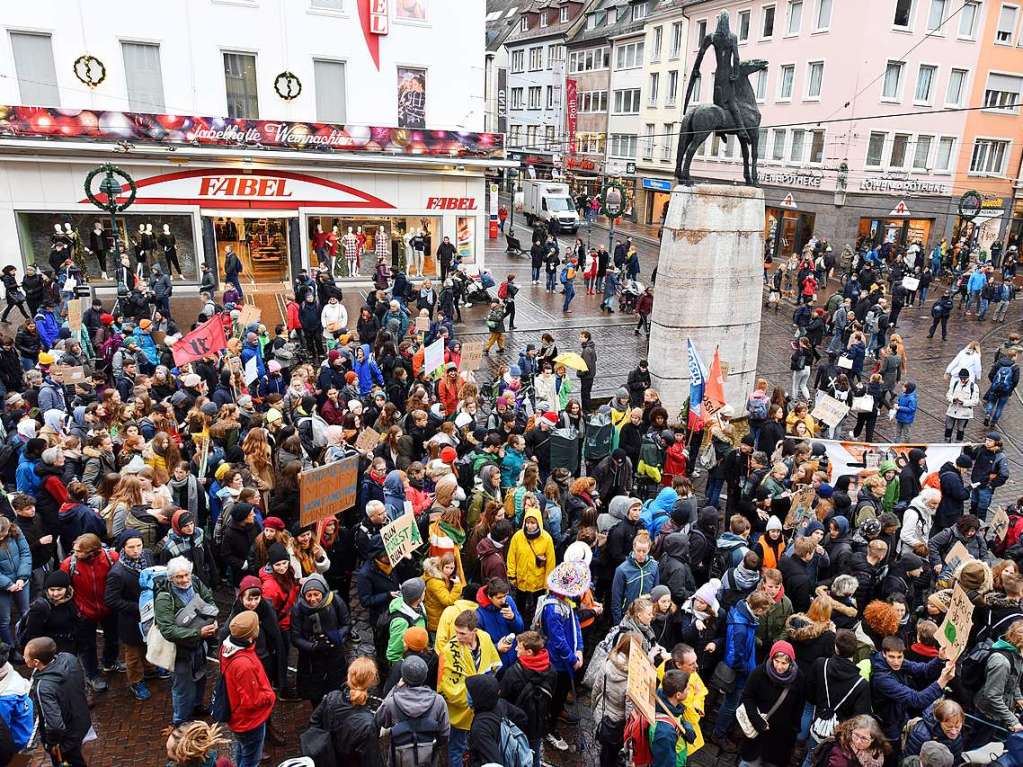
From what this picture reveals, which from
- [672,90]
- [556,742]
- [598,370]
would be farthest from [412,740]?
[672,90]

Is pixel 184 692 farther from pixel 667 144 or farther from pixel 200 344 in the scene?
pixel 667 144

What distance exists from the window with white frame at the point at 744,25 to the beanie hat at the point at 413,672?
42278mm

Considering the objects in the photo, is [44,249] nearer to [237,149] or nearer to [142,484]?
[237,149]

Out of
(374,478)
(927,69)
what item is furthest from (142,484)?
(927,69)

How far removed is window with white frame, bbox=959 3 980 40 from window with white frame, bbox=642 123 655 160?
18.0 meters

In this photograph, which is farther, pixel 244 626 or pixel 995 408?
pixel 995 408

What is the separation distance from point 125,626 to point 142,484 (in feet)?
4.71

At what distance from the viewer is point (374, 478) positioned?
843 centimetres

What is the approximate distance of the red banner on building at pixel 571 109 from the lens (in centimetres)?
5444

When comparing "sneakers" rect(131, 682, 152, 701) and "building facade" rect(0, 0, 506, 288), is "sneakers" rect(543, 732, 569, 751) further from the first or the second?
"building facade" rect(0, 0, 506, 288)

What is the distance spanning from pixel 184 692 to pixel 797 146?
3827 centimetres

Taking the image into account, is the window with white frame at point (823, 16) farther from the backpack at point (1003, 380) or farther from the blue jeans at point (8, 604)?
the blue jeans at point (8, 604)

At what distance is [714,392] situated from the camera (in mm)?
11898

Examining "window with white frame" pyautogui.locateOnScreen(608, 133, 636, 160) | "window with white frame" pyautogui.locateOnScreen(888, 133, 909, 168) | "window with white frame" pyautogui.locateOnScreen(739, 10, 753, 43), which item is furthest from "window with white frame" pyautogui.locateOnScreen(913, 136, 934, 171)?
"window with white frame" pyautogui.locateOnScreen(608, 133, 636, 160)
